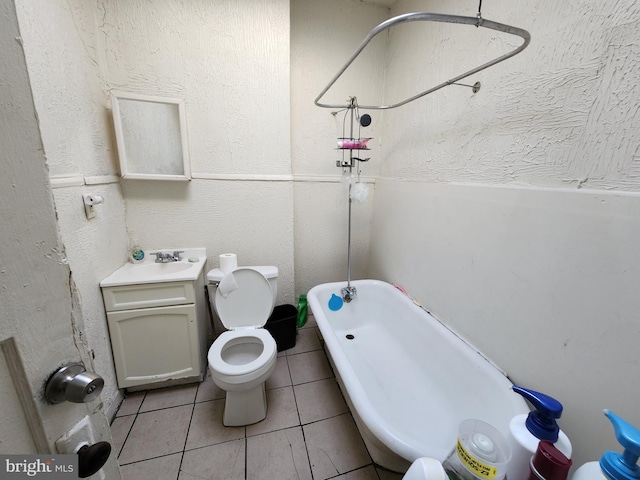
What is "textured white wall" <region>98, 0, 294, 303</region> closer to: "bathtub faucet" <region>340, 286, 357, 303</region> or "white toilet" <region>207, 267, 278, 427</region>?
"white toilet" <region>207, 267, 278, 427</region>

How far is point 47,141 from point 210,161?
0.82 metres

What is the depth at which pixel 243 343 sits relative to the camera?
5.32 feet

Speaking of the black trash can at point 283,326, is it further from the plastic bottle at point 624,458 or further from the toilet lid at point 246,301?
the plastic bottle at point 624,458

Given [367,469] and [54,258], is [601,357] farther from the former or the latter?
[54,258]

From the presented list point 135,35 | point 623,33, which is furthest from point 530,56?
point 135,35

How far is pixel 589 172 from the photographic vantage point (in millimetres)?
823

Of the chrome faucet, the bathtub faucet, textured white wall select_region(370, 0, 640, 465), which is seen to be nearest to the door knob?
textured white wall select_region(370, 0, 640, 465)

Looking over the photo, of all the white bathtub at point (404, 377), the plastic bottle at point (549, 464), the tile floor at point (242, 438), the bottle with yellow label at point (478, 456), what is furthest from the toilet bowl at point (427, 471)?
the tile floor at point (242, 438)

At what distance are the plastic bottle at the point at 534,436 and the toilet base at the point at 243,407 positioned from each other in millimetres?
1125

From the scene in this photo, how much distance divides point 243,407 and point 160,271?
0.99 m

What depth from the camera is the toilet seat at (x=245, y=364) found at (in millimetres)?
1266

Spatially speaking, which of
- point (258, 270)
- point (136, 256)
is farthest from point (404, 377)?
point (136, 256)

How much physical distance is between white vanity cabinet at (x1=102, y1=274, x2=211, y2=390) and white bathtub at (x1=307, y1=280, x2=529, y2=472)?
30.6 inches

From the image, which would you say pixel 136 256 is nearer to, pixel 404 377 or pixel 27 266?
pixel 27 266
